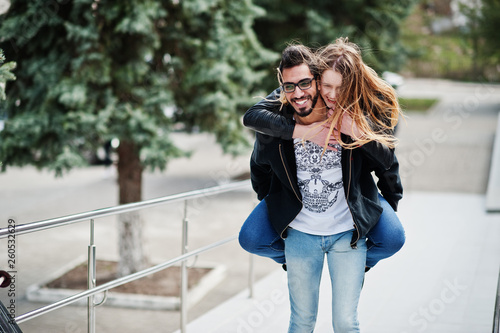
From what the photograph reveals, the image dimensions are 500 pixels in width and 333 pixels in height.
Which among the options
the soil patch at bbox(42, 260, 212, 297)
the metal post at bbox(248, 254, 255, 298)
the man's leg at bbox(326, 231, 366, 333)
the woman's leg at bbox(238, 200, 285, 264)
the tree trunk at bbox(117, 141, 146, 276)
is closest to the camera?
the man's leg at bbox(326, 231, 366, 333)

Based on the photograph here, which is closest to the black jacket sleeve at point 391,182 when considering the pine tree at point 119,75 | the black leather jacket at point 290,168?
the black leather jacket at point 290,168

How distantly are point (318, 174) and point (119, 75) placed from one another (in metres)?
4.99

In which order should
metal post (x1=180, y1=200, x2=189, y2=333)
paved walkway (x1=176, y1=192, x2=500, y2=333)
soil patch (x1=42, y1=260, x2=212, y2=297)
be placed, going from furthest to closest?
soil patch (x1=42, y1=260, x2=212, y2=297)
paved walkway (x1=176, y1=192, x2=500, y2=333)
metal post (x1=180, y1=200, x2=189, y2=333)

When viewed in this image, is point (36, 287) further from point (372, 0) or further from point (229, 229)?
point (372, 0)

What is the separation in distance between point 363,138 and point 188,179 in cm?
1357

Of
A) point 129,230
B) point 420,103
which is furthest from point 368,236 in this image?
point 420,103

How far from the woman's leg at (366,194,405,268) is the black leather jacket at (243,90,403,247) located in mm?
63

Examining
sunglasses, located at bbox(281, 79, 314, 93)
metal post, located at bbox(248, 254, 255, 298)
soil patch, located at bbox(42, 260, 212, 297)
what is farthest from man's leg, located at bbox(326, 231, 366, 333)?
soil patch, located at bbox(42, 260, 212, 297)

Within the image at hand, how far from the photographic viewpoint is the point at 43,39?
701 centimetres

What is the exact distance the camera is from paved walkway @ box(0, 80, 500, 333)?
181 inches

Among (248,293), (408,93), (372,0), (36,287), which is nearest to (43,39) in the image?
(36,287)

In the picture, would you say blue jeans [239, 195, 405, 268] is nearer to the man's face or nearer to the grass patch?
the man's face

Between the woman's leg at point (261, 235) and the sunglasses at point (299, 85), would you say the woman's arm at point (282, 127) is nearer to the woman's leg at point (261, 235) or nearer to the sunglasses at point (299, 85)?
the sunglasses at point (299, 85)

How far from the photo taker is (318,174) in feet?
8.42
